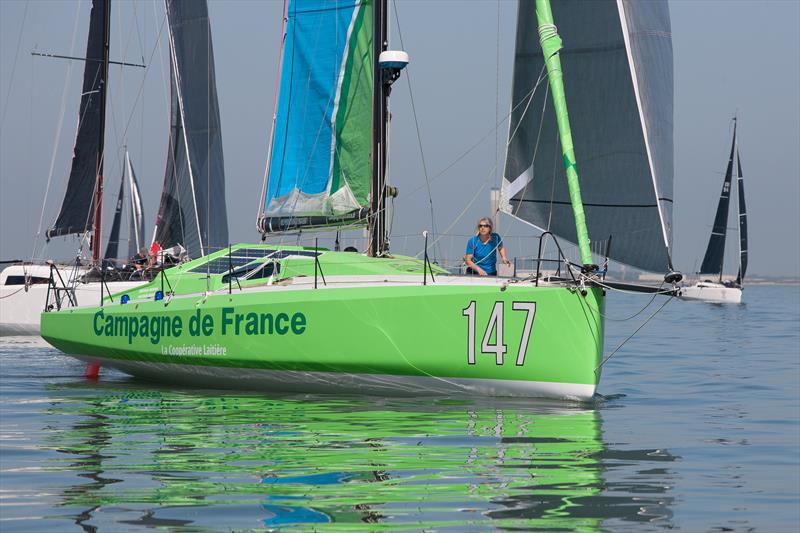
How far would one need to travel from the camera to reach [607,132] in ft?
39.2

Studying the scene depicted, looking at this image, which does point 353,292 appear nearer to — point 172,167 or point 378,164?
point 378,164

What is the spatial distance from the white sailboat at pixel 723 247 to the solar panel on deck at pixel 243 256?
51.9 m

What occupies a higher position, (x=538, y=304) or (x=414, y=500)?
(x=538, y=304)

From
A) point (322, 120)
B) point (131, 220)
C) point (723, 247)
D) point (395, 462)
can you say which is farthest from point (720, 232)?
point (395, 462)

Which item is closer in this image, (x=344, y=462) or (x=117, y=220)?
(x=344, y=462)

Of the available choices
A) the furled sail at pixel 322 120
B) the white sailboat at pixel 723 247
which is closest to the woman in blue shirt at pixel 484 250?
the furled sail at pixel 322 120

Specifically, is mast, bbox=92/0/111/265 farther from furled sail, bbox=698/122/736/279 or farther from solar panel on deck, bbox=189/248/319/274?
furled sail, bbox=698/122/736/279

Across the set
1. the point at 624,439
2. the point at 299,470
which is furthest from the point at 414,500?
the point at 624,439

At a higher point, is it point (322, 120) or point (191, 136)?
point (191, 136)

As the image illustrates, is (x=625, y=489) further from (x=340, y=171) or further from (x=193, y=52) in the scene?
(x=193, y=52)

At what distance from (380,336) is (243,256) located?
355 centimetres

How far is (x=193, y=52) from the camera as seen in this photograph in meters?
27.0

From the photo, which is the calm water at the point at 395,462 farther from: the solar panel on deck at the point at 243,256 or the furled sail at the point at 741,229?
the furled sail at the point at 741,229

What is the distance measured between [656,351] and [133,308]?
11.6 metres
